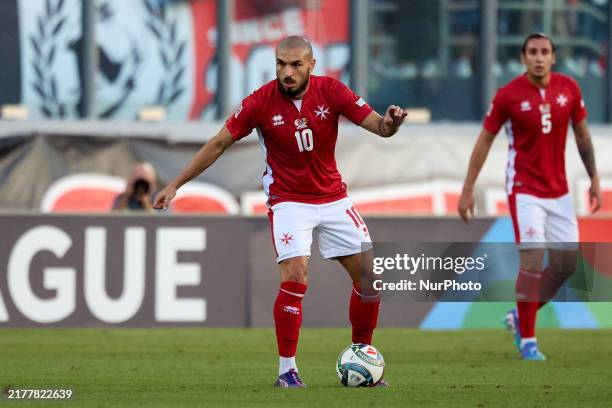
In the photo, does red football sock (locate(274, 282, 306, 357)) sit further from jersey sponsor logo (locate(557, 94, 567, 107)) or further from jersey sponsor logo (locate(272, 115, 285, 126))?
jersey sponsor logo (locate(557, 94, 567, 107))

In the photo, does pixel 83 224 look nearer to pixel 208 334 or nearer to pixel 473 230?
pixel 208 334

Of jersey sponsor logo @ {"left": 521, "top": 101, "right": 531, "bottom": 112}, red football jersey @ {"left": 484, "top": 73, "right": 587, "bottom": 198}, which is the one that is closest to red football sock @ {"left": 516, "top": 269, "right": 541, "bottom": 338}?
red football jersey @ {"left": 484, "top": 73, "right": 587, "bottom": 198}

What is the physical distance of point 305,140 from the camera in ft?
30.6

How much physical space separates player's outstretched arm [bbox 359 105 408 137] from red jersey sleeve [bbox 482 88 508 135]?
93.5 inches

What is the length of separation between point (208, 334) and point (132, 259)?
1078 mm

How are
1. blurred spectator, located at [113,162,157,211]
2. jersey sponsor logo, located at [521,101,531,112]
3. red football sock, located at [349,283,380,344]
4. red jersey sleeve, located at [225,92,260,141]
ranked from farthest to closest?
blurred spectator, located at [113,162,157,211], jersey sponsor logo, located at [521,101,531,112], red football sock, located at [349,283,380,344], red jersey sleeve, located at [225,92,260,141]

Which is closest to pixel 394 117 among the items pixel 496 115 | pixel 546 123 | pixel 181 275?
pixel 496 115

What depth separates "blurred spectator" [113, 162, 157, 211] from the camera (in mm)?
16094

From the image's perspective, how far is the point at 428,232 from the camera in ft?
49.0

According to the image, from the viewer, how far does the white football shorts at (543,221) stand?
11.5 m

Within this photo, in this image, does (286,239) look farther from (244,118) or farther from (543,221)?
(543,221)

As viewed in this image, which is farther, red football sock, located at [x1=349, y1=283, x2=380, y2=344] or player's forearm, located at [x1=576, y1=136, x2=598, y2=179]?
player's forearm, located at [x1=576, y1=136, x2=598, y2=179]

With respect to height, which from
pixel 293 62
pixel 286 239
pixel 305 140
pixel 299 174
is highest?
pixel 293 62

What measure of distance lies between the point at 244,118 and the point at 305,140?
395 mm
